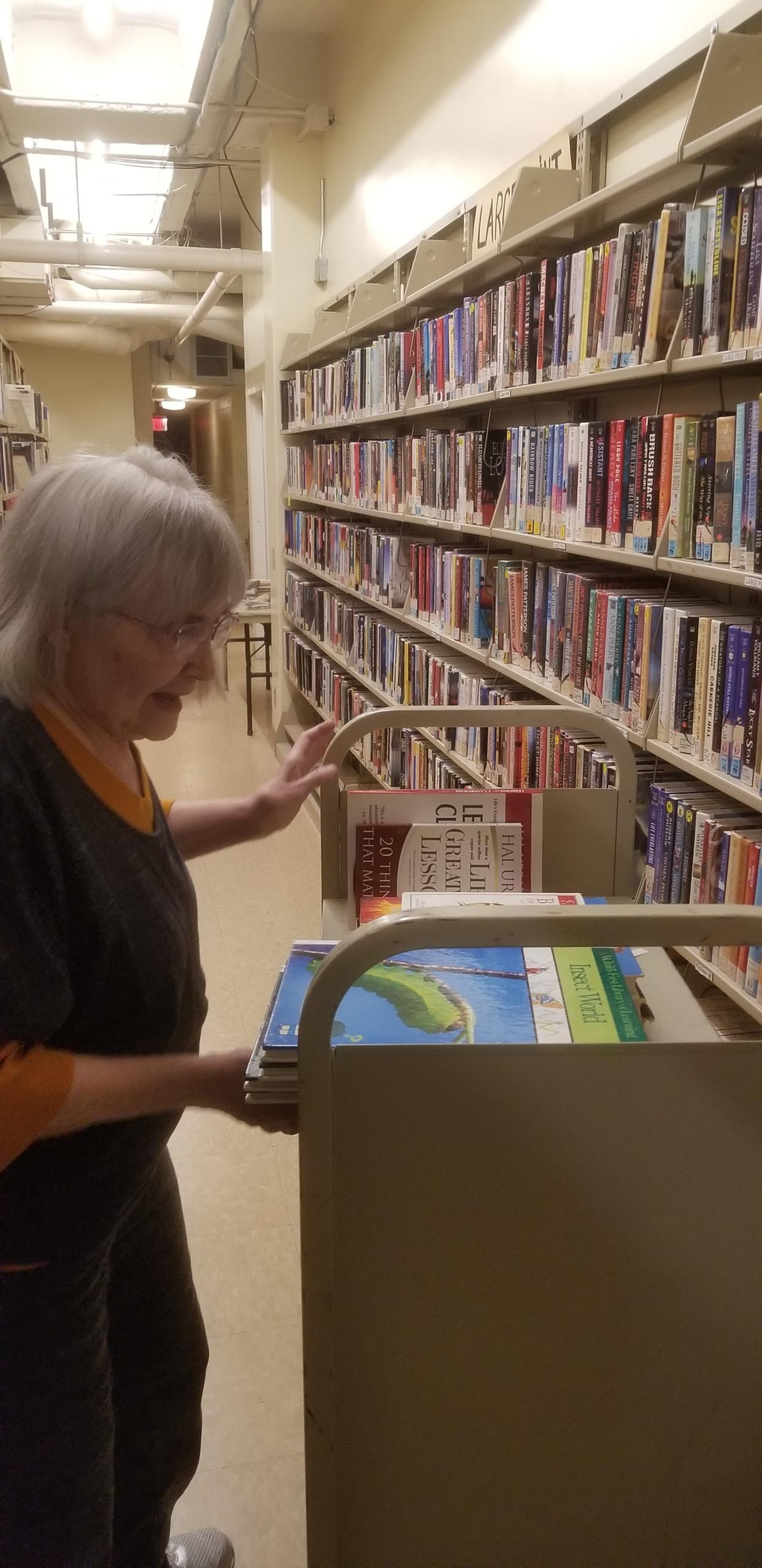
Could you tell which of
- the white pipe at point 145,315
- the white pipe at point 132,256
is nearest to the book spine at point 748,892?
the white pipe at point 132,256

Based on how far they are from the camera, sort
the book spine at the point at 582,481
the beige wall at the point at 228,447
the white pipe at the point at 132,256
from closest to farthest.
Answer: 1. the book spine at the point at 582,481
2. the white pipe at the point at 132,256
3. the beige wall at the point at 228,447

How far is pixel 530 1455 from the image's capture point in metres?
1.01

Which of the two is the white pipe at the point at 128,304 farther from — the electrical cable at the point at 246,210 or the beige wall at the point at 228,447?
the beige wall at the point at 228,447

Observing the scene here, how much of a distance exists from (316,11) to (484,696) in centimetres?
416

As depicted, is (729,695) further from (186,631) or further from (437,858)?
(186,631)

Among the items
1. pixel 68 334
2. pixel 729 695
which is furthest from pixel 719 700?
pixel 68 334

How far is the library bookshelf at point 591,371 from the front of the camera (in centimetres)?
180

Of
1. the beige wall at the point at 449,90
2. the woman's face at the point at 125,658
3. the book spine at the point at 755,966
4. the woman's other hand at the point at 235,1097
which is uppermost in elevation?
the beige wall at the point at 449,90

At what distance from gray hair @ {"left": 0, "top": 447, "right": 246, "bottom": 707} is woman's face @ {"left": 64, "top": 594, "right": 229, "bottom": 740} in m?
0.01

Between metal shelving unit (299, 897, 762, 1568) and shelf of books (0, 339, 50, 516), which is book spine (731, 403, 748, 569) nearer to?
metal shelving unit (299, 897, 762, 1568)

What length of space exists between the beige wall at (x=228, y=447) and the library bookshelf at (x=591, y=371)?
8.10 metres

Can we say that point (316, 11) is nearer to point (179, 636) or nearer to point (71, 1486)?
point (179, 636)

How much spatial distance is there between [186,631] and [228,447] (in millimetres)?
13546

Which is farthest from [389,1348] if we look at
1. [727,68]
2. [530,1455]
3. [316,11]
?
[316,11]
